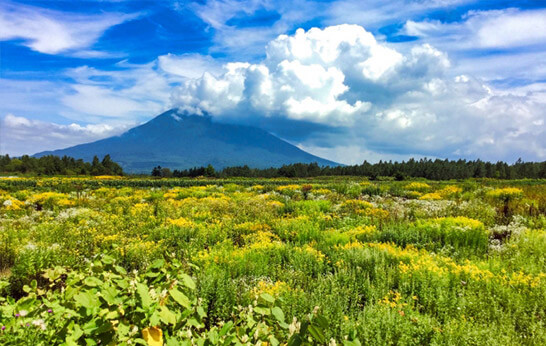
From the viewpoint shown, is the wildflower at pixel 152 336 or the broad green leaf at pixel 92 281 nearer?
the wildflower at pixel 152 336

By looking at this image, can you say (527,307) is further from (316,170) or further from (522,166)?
(522,166)

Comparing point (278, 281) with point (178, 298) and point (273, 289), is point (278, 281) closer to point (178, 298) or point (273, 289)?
point (273, 289)

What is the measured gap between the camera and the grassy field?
2.40 meters

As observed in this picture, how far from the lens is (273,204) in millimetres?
14945

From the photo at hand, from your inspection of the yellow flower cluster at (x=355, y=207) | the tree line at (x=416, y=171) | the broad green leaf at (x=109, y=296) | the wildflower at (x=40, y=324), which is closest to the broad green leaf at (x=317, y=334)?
the broad green leaf at (x=109, y=296)

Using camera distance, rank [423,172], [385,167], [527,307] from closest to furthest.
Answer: [527,307] → [423,172] → [385,167]

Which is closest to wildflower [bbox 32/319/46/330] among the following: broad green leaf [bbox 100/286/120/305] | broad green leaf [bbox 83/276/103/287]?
broad green leaf [bbox 83/276/103/287]

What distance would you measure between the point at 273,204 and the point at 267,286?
33.2ft

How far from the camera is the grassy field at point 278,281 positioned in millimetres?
2396

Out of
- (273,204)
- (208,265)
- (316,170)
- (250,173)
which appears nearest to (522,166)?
(316,170)

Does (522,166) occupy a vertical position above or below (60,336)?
above

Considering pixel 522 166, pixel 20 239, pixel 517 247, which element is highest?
pixel 522 166

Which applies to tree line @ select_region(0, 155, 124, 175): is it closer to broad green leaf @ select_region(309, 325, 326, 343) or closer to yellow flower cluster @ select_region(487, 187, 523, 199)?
yellow flower cluster @ select_region(487, 187, 523, 199)

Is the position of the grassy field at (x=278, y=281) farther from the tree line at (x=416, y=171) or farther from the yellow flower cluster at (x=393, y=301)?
the tree line at (x=416, y=171)
